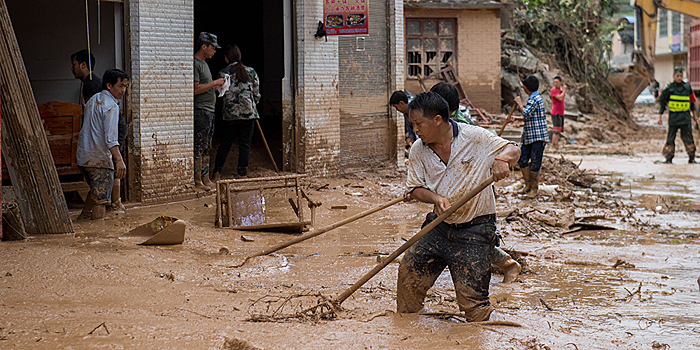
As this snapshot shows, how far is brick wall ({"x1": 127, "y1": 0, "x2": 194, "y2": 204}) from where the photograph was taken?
7418mm

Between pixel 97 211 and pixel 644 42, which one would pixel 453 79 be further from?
pixel 97 211

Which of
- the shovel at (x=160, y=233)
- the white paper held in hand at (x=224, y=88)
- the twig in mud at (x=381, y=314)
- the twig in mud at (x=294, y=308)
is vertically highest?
the white paper held in hand at (x=224, y=88)

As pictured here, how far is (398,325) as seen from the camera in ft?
12.5

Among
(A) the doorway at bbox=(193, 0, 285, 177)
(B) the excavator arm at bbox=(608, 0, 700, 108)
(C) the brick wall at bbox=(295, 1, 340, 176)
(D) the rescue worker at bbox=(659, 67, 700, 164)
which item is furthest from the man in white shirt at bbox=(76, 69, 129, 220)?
(B) the excavator arm at bbox=(608, 0, 700, 108)

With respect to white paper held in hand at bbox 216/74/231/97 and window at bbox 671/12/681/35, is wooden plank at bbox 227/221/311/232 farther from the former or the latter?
window at bbox 671/12/681/35

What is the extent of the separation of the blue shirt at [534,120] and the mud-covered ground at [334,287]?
1.30 m

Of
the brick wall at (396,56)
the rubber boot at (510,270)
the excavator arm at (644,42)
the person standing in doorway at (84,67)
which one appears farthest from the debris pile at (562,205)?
the excavator arm at (644,42)

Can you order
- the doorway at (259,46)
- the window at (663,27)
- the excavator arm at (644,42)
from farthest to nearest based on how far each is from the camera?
the window at (663,27) < the excavator arm at (644,42) < the doorway at (259,46)

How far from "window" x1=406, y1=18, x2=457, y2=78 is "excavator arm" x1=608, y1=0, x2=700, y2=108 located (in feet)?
29.2

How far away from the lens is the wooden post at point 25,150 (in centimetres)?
528

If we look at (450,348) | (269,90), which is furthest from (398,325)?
(269,90)

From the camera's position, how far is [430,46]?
18156 mm

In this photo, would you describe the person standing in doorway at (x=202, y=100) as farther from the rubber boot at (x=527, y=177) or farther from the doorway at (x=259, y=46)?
the rubber boot at (x=527, y=177)

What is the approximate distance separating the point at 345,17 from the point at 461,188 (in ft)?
19.4
